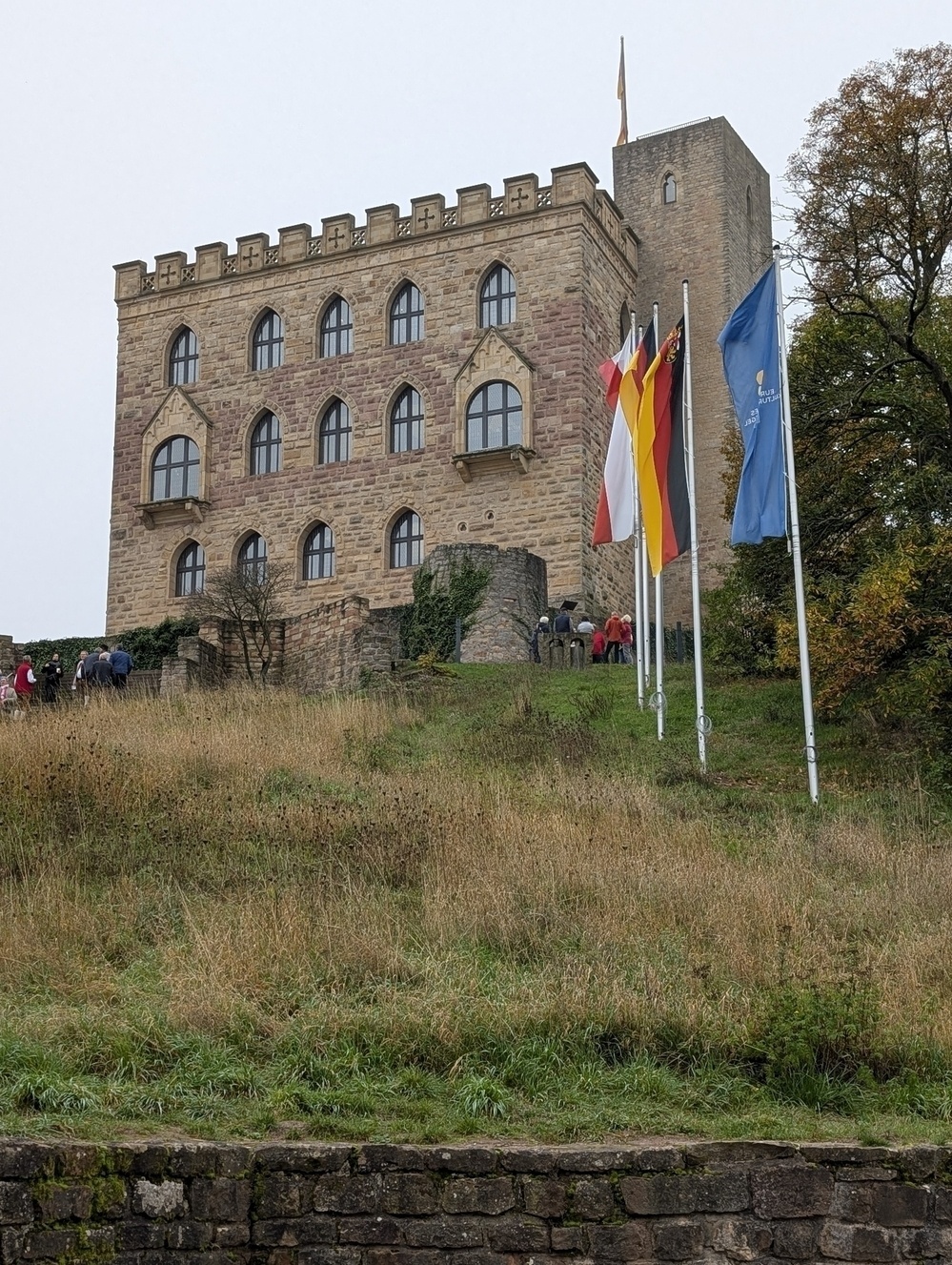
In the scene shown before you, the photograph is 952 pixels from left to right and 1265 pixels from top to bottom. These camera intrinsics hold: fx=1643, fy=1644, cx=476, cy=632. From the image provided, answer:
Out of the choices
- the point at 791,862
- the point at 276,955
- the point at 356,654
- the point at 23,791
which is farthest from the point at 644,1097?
the point at 356,654

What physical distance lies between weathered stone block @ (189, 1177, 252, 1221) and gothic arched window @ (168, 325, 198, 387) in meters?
35.0

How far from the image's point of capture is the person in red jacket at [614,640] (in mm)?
30047

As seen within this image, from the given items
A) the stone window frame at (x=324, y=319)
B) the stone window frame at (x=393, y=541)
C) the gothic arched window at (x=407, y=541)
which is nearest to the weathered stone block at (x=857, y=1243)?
the stone window frame at (x=393, y=541)

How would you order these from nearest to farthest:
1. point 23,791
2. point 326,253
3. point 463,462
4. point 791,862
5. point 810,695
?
point 791,862 < point 23,791 < point 810,695 < point 463,462 < point 326,253

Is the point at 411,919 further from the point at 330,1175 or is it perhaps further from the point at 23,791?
the point at 23,791

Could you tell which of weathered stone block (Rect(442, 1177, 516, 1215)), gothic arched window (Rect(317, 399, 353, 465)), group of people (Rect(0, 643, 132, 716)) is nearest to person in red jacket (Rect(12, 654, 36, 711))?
group of people (Rect(0, 643, 132, 716))

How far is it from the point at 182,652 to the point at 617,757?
11308mm

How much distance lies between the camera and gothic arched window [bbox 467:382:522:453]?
37.0m

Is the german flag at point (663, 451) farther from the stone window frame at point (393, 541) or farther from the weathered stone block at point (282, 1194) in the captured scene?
the stone window frame at point (393, 541)

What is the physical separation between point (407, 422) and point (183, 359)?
22.3ft

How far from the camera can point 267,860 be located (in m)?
14.0

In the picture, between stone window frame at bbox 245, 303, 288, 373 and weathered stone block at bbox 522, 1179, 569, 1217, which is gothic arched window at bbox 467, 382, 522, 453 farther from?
weathered stone block at bbox 522, 1179, 569, 1217

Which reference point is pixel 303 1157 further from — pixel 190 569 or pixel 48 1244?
pixel 190 569

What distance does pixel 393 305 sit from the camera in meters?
39.4
